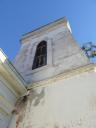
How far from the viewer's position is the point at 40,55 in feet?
31.8

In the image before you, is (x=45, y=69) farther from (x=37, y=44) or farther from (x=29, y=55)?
(x=37, y=44)

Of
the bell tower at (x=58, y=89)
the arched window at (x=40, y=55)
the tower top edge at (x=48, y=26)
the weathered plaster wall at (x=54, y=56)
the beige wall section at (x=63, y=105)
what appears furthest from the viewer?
the tower top edge at (x=48, y=26)

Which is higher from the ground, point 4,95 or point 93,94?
point 4,95

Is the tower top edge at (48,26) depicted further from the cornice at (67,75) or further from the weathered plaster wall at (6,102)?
the weathered plaster wall at (6,102)

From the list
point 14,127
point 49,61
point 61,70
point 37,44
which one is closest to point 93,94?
point 61,70

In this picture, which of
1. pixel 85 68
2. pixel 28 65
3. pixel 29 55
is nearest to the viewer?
pixel 85 68

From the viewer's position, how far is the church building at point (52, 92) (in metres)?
5.23

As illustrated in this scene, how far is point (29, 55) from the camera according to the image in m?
10.1

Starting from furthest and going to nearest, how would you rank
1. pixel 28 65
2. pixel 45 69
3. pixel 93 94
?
1. pixel 28 65
2. pixel 45 69
3. pixel 93 94

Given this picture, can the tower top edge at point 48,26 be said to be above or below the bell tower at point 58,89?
below

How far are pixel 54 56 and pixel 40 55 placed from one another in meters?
1.30

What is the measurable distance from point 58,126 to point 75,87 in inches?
56.7

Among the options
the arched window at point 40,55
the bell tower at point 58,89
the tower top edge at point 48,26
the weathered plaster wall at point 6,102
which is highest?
the weathered plaster wall at point 6,102

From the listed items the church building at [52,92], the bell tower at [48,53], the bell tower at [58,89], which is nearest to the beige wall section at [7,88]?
the church building at [52,92]
